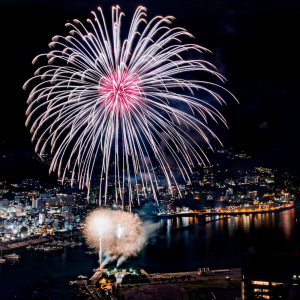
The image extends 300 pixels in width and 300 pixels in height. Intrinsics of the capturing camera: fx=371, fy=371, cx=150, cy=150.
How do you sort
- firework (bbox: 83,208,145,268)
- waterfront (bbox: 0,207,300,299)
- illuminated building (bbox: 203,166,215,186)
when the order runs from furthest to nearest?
illuminated building (bbox: 203,166,215,186) < firework (bbox: 83,208,145,268) < waterfront (bbox: 0,207,300,299)

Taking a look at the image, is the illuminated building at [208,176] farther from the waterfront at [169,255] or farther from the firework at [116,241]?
the firework at [116,241]

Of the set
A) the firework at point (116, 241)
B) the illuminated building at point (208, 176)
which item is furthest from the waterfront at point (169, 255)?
the illuminated building at point (208, 176)

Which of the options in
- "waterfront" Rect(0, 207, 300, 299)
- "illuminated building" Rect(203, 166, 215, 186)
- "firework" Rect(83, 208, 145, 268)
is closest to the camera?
"waterfront" Rect(0, 207, 300, 299)

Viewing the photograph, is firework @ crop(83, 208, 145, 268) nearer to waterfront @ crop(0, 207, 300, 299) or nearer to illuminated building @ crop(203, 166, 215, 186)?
waterfront @ crop(0, 207, 300, 299)

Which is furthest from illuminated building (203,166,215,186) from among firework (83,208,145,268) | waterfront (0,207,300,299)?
firework (83,208,145,268)

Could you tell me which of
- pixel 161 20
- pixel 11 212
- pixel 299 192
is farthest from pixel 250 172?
pixel 161 20

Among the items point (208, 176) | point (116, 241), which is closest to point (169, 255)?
point (116, 241)

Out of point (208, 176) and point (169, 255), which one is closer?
point (169, 255)

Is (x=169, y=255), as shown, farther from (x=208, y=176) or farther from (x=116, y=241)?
(x=208, y=176)

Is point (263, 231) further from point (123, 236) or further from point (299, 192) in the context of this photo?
point (299, 192)
